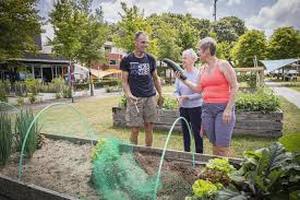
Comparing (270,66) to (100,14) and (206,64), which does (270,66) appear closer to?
(100,14)

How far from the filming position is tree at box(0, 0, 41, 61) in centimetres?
1752

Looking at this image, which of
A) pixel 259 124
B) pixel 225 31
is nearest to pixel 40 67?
pixel 259 124

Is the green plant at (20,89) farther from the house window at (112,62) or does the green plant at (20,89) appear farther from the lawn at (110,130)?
the house window at (112,62)

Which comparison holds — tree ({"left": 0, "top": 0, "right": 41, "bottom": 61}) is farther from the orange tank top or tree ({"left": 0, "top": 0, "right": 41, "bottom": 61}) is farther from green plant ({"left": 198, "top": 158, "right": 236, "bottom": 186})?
green plant ({"left": 198, "top": 158, "right": 236, "bottom": 186})

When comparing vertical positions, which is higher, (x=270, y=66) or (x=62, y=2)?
(x=62, y=2)

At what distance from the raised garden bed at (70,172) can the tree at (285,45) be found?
164 ft

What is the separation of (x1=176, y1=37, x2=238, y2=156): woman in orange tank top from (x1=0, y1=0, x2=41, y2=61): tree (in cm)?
1440

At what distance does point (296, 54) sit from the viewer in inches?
1989

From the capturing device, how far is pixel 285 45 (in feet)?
168

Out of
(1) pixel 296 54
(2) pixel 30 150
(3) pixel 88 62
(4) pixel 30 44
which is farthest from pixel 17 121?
(1) pixel 296 54

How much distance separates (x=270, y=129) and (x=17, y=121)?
533 centimetres

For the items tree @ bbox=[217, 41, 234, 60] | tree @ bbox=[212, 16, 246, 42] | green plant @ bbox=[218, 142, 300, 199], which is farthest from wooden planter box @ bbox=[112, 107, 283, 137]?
tree @ bbox=[212, 16, 246, 42]

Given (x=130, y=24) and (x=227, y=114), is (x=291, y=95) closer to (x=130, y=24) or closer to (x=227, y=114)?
(x=130, y=24)

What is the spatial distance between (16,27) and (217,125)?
1582cm
